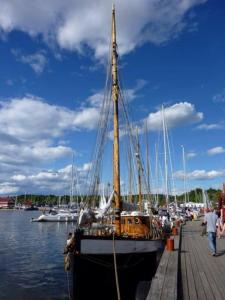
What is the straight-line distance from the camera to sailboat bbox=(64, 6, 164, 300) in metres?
17.2

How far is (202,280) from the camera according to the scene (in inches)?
448

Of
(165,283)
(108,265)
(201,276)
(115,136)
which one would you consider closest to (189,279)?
(201,276)

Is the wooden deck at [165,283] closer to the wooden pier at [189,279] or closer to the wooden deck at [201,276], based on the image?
the wooden pier at [189,279]

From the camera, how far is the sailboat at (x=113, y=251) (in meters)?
17.2

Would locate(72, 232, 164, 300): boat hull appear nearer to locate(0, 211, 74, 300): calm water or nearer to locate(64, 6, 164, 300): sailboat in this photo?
locate(64, 6, 164, 300): sailboat

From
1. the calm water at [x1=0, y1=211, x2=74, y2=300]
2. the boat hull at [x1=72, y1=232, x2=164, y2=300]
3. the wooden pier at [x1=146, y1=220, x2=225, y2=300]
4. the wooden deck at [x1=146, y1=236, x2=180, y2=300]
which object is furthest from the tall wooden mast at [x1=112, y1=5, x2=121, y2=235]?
the wooden deck at [x1=146, y1=236, x2=180, y2=300]

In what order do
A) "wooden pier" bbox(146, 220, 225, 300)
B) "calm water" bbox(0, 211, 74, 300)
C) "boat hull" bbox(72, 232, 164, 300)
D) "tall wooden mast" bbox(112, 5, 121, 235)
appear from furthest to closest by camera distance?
"calm water" bbox(0, 211, 74, 300), "tall wooden mast" bbox(112, 5, 121, 235), "boat hull" bbox(72, 232, 164, 300), "wooden pier" bbox(146, 220, 225, 300)

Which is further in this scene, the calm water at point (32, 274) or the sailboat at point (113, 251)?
the calm water at point (32, 274)

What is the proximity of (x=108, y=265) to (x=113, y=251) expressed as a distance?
79 cm

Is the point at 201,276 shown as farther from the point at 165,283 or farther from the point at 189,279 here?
the point at 165,283

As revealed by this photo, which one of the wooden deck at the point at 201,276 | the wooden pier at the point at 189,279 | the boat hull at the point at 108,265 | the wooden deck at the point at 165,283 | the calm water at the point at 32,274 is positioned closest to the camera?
the wooden deck at the point at 165,283

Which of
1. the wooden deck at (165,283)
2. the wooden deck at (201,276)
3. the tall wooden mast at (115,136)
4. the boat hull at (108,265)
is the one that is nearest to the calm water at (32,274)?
the boat hull at (108,265)

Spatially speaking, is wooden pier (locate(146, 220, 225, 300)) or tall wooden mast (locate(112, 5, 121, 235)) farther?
tall wooden mast (locate(112, 5, 121, 235))

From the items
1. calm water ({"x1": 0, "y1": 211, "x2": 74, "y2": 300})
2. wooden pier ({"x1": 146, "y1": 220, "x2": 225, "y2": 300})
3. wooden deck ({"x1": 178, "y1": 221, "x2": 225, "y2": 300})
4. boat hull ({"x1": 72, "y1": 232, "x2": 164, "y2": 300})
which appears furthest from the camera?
calm water ({"x1": 0, "y1": 211, "x2": 74, "y2": 300})
